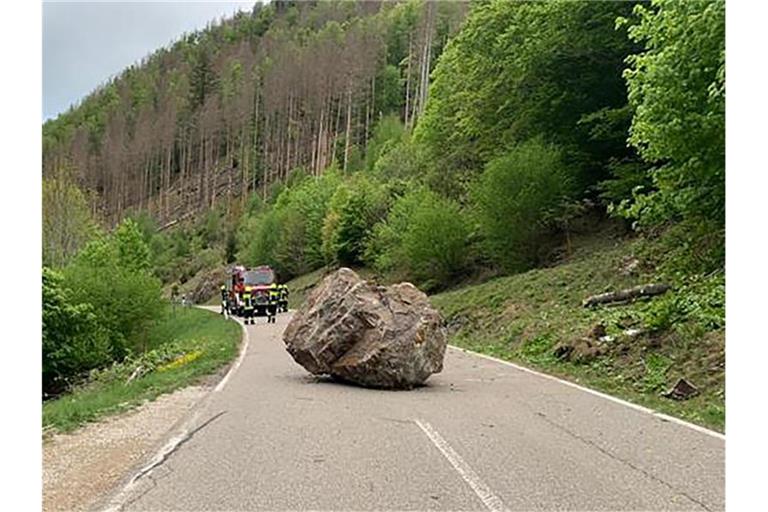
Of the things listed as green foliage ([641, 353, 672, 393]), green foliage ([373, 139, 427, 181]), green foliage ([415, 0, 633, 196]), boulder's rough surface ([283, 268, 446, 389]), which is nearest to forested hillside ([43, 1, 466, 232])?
green foliage ([373, 139, 427, 181])

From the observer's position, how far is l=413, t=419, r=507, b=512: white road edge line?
20.6 ft

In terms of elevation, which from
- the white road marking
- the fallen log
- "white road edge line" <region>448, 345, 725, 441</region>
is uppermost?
the fallen log

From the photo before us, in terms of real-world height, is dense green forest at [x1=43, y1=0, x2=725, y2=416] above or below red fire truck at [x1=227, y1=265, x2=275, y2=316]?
above

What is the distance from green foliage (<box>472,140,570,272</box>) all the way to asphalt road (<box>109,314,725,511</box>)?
2092 centimetres

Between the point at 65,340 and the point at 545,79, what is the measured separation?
951 inches

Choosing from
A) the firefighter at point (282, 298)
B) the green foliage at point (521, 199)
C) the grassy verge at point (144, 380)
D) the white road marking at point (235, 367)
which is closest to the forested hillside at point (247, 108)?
the firefighter at point (282, 298)

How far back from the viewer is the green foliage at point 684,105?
43.0 ft

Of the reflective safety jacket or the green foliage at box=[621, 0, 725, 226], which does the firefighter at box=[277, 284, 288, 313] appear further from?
the green foliage at box=[621, 0, 725, 226]

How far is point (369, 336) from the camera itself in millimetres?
14289

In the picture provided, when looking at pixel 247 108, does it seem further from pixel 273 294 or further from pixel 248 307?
pixel 248 307

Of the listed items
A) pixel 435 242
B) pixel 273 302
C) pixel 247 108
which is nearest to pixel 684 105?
pixel 435 242

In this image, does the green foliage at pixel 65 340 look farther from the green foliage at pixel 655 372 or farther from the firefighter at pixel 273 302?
the green foliage at pixel 655 372

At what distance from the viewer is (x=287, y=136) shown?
111m

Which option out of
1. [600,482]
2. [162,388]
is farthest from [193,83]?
[600,482]
